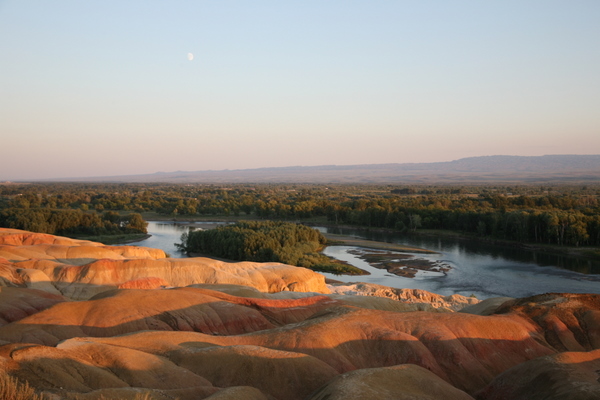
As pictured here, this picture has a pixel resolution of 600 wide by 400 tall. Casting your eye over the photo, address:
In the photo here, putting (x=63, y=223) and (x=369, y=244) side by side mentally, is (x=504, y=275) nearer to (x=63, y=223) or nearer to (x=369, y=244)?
(x=369, y=244)

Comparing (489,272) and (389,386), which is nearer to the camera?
(389,386)

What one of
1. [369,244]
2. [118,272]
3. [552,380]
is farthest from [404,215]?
[552,380]

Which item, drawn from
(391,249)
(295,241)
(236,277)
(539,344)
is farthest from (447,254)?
(539,344)

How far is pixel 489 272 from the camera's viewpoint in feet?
220

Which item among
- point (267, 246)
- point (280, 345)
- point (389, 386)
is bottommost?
point (267, 246)

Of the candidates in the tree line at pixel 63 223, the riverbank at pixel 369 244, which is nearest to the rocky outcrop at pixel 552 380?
the riverbank at pixel 369 244

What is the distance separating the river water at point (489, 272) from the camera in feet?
189

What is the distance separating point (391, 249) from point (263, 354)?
65.6 metres

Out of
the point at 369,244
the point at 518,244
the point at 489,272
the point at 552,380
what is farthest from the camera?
the point at 369,244

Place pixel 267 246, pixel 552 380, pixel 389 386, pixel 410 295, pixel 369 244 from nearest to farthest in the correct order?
pixel 389 386
pixel 552 380
pixel 410 295
pixel 267 246
pixel 369 244

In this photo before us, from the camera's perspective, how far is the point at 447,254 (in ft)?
268

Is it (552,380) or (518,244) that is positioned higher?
(552,380)

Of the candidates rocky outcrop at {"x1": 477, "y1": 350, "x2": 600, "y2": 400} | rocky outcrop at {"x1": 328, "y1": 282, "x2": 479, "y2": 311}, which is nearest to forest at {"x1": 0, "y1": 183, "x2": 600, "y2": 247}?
rocky outcrop at {"x1": 328, "y1": 282, "x2": 479, "y2": 311}

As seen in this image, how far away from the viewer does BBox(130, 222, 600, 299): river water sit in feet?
189
